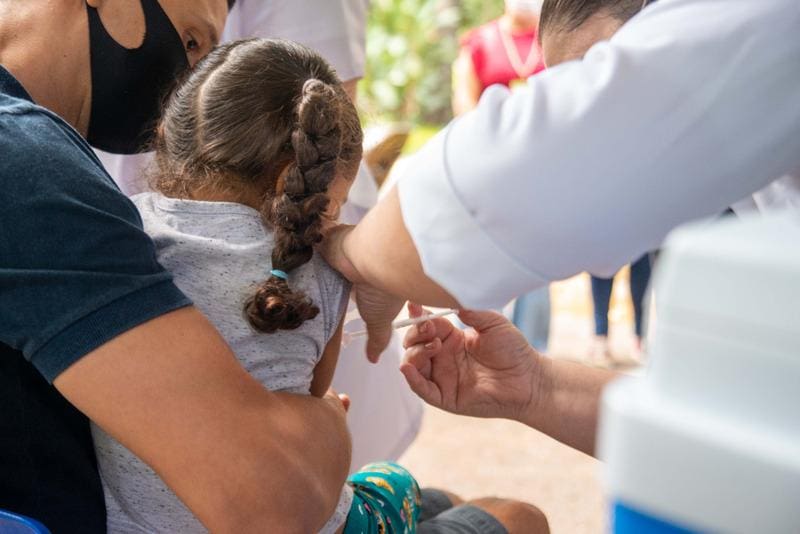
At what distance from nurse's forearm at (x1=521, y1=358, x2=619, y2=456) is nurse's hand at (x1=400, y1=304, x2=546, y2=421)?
13 millimetres

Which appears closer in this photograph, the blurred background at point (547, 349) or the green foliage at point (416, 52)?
the blurred background at point (547, 349)

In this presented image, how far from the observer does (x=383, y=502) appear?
1.32 meters

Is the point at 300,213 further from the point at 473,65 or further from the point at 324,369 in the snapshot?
the point at 473,65

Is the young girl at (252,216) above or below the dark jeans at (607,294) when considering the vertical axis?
above

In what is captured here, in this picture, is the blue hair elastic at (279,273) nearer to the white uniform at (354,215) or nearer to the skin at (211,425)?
the skin at (211,425)

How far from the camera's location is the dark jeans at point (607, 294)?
11.7ft

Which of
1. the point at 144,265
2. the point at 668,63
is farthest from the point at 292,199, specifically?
the point at 668,63

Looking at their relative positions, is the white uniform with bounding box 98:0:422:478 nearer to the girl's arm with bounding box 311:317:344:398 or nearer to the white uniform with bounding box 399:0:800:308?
the girl's arm with bounding box 311:317:344:398

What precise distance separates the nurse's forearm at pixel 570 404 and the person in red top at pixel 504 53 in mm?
2866

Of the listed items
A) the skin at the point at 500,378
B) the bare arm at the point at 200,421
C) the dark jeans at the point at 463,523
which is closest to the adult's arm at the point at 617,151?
the bare arm at the point at 200,421

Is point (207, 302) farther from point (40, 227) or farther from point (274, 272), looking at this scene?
point (40, 227)

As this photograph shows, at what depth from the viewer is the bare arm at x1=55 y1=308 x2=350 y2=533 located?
2.82 ft

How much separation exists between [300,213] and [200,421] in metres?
0.26

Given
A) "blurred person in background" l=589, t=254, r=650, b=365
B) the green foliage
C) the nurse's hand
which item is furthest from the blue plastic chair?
the green foliage
